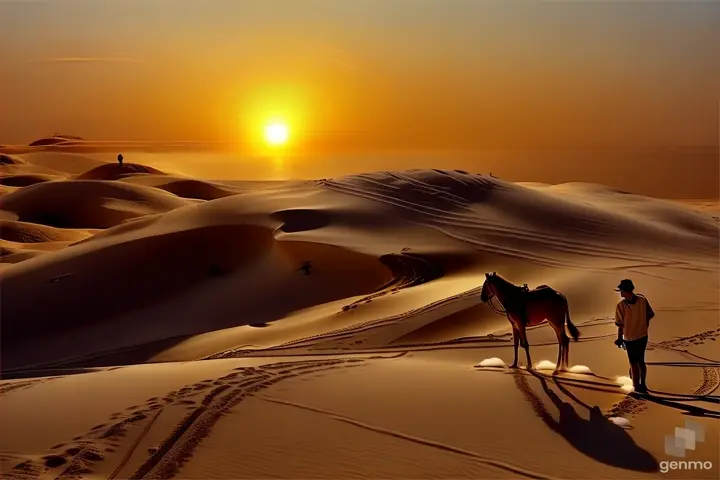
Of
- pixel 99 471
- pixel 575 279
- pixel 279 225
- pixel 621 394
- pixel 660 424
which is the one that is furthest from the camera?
pixel 279 225

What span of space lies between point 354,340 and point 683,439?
668cm

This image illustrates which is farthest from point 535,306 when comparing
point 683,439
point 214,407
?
point 214,407

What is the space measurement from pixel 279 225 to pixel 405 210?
4093 millimetres

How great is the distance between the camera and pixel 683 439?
6730mm

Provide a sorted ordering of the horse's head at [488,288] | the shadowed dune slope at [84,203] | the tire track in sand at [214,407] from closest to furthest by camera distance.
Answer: the tire track in sand at [214,407] < the horse's head at [488,288] < the shadowed dune slope at [84,203]

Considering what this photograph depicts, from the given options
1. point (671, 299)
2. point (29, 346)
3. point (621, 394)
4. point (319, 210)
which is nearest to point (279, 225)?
point (319, 210)

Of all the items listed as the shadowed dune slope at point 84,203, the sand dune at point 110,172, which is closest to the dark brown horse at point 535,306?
the shadowed dune slope at point 84,203

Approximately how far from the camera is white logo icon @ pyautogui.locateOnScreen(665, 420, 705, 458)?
657 cm

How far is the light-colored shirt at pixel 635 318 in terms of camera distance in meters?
8.05

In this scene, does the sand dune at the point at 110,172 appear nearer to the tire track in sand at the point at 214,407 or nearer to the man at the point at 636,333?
the tire track in sand at the point at 214,407

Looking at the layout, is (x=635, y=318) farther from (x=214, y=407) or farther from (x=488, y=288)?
(x=214, y=407)

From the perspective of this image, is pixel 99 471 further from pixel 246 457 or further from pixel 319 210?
pixel 319 210

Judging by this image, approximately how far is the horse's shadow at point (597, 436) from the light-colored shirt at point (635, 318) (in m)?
0.98

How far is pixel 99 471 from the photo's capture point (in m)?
6.09
